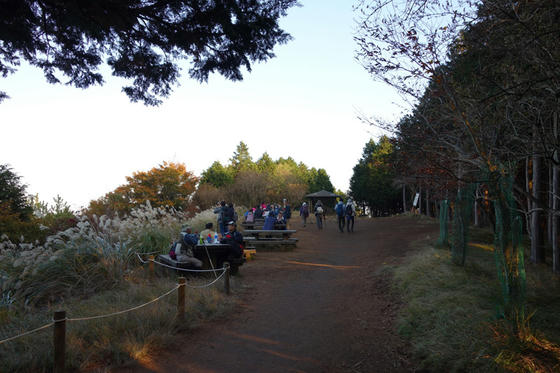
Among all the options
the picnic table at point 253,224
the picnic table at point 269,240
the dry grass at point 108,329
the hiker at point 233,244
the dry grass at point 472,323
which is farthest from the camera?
the picnic table at point 253,224

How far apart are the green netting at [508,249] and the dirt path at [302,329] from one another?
151 centimetres

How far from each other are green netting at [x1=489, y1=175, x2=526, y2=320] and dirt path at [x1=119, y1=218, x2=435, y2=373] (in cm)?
151

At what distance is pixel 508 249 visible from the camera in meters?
4.73

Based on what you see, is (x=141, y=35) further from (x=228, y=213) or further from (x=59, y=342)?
(x=228, y=213)

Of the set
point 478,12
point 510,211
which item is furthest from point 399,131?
point 510,211

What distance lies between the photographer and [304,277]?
962cm

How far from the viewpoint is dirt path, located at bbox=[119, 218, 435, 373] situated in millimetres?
4469

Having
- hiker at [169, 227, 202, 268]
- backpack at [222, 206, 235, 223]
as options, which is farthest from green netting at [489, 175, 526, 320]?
backpack at [222, 206, 235, 223]

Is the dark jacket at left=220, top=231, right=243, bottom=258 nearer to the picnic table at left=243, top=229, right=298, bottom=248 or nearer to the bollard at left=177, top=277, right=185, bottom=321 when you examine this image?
the bollard at left=177, top=277, right=185, bottom=321

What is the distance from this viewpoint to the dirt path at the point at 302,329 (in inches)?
176

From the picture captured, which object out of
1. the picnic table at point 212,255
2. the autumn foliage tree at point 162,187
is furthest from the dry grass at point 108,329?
the autumn foliage tree at point 162,187

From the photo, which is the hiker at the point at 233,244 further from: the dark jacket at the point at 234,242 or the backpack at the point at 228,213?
the backpack at the point at 228,213

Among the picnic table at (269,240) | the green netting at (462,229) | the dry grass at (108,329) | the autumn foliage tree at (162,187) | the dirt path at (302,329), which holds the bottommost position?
the dirt path at (302,329)

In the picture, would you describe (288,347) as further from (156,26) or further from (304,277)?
(156,26)
